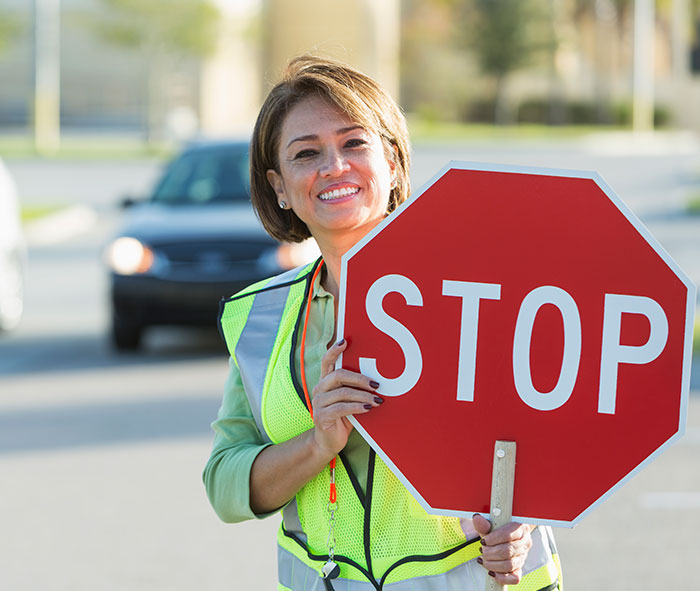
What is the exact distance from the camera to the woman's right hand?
2.07 meters

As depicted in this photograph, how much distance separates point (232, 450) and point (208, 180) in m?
9.00

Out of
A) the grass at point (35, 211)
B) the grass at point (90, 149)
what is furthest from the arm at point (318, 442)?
the grass at point (90, 149)

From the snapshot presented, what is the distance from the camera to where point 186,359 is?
1020 cm

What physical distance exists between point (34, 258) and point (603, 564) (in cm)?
1390

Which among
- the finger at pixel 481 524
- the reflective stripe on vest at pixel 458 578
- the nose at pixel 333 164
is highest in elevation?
the nose at pixel 333 164

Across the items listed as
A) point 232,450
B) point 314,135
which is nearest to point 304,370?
point 232,450

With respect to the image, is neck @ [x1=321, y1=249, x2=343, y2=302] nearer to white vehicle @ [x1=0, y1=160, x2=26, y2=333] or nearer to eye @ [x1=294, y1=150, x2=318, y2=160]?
eye @ [x1=294, y1=150, x2=318, y2=160]

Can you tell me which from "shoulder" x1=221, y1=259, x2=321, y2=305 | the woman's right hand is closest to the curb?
"shoulder" x1=221, y1=259, x2=321, y2=305

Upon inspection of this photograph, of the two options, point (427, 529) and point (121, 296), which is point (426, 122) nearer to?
point (121, 296)

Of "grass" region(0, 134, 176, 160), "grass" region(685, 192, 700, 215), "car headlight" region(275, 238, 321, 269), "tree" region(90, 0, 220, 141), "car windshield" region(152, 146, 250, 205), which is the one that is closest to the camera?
"car headlight" region(275, 238, 321, 269)

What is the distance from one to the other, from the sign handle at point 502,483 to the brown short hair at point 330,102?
67 centimetres

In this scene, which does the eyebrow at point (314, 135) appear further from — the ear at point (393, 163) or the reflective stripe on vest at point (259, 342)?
the reflective stripe on vest at point (259, 342)

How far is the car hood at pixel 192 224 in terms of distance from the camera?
33.8ft

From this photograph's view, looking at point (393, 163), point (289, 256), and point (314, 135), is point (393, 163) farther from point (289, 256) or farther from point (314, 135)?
point (289, 256)
